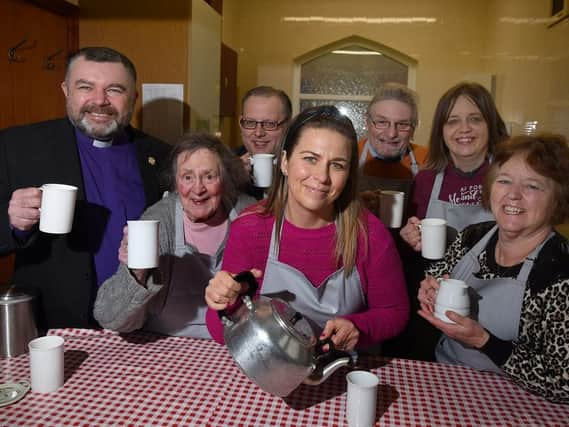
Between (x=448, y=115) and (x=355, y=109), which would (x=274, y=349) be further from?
(x=355, y=109)

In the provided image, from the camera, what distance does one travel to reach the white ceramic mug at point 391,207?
201 centimetres

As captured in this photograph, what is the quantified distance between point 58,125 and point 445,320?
165cm

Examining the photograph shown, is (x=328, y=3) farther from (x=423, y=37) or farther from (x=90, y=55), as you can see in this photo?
(x=90, y=55)

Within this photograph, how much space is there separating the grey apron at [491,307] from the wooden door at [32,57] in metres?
2.25

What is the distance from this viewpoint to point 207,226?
187cm

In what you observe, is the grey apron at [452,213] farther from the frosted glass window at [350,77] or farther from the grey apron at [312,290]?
the frosted glass window at [350,77]

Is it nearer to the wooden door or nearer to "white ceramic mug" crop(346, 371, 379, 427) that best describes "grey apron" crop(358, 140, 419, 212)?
"white ceramic mug" crop(346, 371, 379, 427)

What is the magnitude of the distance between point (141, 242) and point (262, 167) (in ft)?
2.80

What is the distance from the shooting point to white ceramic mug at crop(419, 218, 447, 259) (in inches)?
74.2

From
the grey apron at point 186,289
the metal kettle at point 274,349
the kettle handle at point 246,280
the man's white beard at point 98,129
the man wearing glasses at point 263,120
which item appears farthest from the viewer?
the man wearing glasses at point 263,120

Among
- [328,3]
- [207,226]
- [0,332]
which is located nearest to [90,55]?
[207,226]

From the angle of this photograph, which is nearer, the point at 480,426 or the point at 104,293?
the point at 480,426

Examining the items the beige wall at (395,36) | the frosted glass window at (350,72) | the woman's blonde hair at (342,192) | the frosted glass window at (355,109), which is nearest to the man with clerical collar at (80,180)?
the woman's blonde hair at (342,192)

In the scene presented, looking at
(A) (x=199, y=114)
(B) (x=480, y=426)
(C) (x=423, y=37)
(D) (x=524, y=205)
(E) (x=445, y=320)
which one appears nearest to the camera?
(B) (x=480, y=426)
